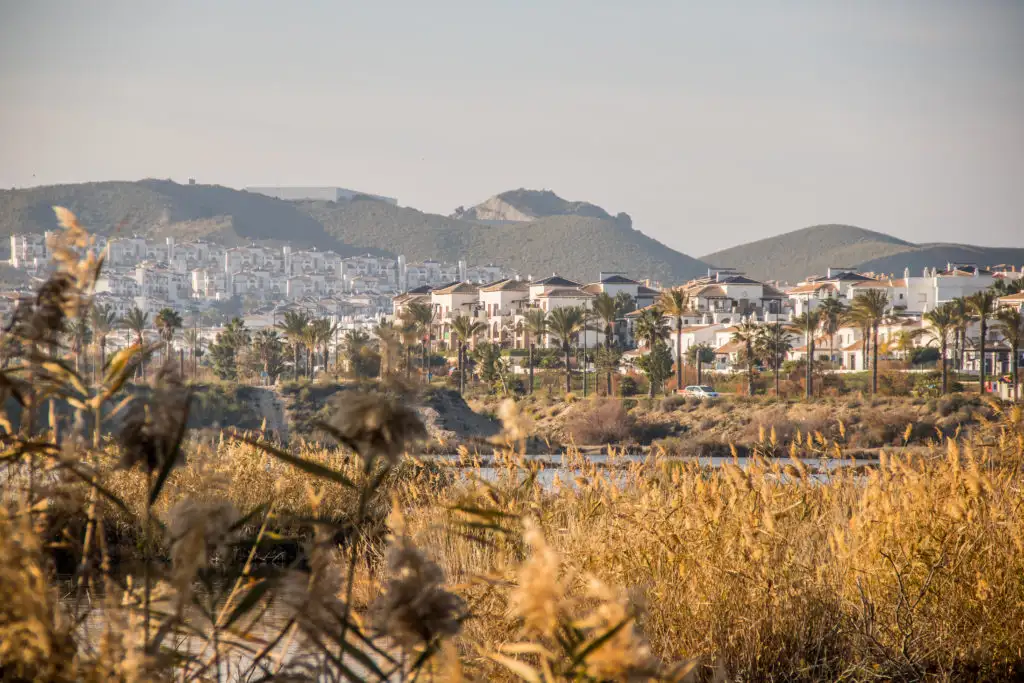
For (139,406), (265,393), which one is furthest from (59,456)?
(265,393)

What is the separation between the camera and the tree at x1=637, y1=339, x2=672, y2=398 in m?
60.6

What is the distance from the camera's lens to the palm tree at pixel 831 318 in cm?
7131

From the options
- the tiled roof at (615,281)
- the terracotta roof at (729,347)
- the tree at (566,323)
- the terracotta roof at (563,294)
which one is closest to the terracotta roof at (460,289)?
the terracotta roof at (563,294)

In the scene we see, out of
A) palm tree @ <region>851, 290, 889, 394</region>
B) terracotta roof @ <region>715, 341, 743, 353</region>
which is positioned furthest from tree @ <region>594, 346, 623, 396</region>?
palm tree @ <region>851, 290, 889, 394</region>

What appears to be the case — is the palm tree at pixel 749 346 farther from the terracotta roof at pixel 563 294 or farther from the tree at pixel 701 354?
the terracotta roof at pixel 563 294

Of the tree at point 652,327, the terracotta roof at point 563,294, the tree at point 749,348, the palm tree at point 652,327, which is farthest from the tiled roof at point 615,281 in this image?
the tree at point 749,348

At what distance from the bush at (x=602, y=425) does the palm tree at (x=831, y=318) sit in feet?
83.7

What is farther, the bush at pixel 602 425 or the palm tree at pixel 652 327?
the palm tree at pixel 652 327

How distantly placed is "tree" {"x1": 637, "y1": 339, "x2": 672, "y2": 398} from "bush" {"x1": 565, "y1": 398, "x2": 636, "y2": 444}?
10.0m

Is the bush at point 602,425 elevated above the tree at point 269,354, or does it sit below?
below

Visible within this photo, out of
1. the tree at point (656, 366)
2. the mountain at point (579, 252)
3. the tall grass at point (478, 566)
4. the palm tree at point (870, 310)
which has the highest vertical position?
the mountain at point (579, 252)

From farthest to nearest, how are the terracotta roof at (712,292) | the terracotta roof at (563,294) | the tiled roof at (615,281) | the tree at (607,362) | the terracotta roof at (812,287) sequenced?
the tiled roof at (615,281)
the terracotta roof at (712,292)
the terracotta roof at (812,287)
the terracotta roof at (563,294)
the tree at (607,362)

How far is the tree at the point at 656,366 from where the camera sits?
6059 centimetres

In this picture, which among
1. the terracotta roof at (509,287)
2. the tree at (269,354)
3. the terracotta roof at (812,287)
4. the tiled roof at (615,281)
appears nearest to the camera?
the tree at (269,354)
